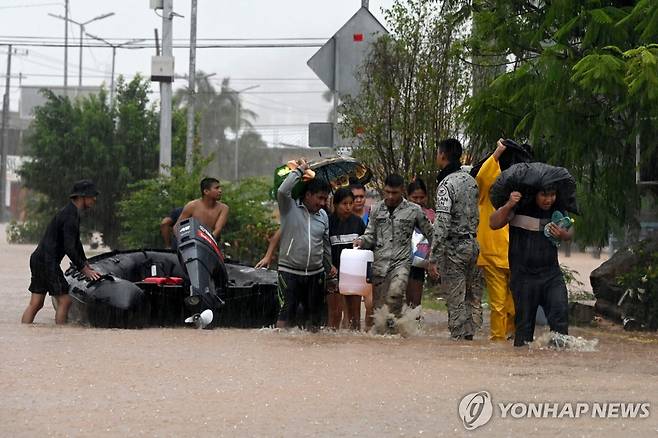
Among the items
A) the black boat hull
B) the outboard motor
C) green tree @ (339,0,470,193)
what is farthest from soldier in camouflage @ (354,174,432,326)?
green tree @ (339,0,470,193)

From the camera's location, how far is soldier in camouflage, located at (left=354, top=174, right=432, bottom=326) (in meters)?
13.8

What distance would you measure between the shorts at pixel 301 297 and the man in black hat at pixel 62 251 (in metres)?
2.32

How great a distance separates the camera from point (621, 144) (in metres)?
15.5

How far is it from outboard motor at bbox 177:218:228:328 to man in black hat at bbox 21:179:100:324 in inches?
40.3

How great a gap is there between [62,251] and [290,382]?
5.80m

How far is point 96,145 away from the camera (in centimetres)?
4453

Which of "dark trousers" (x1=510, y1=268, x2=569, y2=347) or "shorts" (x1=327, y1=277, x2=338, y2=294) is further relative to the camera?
"shorts" (x1=327, y1=277, x2=338, y2=294)

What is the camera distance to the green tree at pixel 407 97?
835 inches

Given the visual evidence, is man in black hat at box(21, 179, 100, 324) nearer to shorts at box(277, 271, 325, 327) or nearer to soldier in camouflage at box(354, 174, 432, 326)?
shorts at box(277, 271, 325, 327)

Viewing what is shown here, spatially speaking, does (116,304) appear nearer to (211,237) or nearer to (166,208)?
(211,237)

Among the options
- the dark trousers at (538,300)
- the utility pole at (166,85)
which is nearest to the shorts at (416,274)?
Result: the dark trousers at (538,300)

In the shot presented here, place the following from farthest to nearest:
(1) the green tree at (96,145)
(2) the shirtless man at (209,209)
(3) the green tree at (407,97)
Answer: (1) the green tree at (96,145) → (3) the green tree at (407,97) → (2) the shirtless man at (209,209)

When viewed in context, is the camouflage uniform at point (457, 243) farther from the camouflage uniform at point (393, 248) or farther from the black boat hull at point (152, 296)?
the black boat hull at point (152, 296)

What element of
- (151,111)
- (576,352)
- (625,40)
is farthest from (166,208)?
(151,111)
